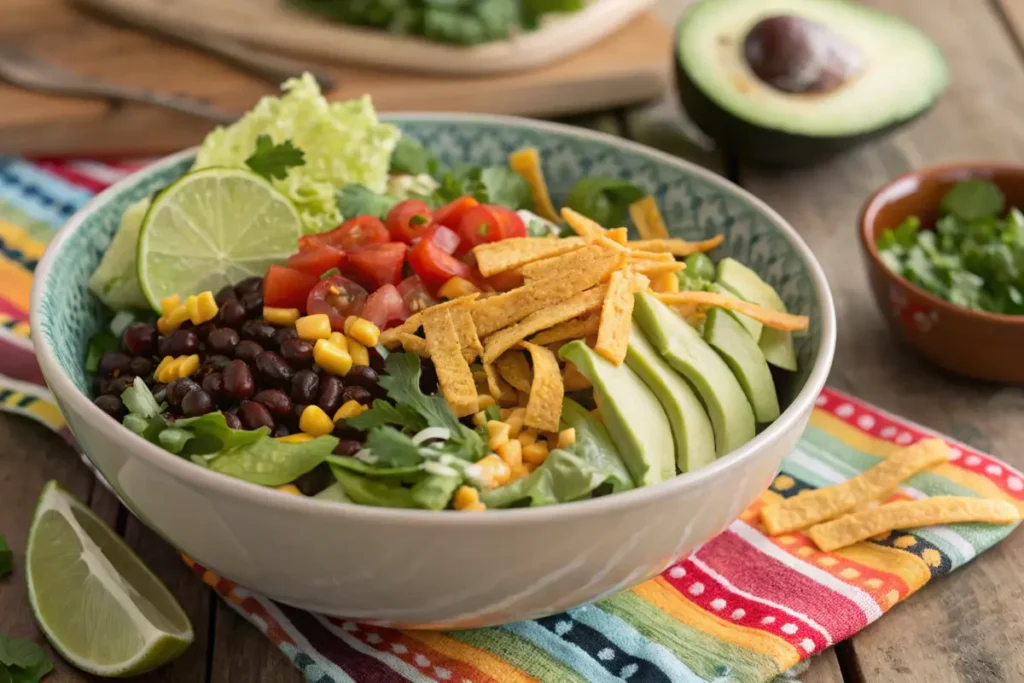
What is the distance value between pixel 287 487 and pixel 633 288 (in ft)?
2.77

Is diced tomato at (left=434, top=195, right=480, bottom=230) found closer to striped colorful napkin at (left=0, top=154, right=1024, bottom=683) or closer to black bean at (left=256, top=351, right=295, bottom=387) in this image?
black bean at (left=256, top=351, right=295, bottom=387)

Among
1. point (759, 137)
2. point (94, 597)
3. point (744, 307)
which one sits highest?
point (744, 307)

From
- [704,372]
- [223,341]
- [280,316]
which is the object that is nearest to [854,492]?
[704,372]

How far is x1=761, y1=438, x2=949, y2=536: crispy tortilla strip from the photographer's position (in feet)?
8.78

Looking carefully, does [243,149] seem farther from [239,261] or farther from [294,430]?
[294,430]

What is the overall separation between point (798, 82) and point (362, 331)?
2.35 m

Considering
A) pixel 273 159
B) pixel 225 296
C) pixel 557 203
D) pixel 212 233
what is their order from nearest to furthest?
pixel 225 296, pixel 212 233, pixel 273 159, pixel 557 203

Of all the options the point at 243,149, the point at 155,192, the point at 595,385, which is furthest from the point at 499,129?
the point at 595,385

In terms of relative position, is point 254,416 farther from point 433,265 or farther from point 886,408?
point 886,408

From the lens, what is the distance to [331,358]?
93.0 inches

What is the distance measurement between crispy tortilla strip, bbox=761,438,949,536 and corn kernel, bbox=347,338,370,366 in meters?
1.03

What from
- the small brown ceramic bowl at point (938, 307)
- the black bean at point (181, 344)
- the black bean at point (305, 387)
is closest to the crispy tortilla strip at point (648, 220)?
the small brown ceramic bowl at point (938, 307)

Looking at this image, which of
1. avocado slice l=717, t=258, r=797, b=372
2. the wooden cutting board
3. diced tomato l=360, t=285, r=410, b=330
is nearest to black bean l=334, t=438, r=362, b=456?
diced tomato l=360, t=285, r=410, b=330

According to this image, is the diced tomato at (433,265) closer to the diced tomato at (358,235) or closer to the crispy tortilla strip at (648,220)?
the diced tomato at (358,235)
